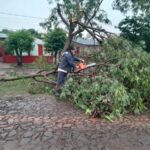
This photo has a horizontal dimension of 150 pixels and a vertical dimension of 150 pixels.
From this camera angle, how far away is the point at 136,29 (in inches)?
659

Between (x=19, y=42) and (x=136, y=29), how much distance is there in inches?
449

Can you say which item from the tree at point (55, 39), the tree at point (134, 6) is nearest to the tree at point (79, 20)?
the tree at point (134, 6)

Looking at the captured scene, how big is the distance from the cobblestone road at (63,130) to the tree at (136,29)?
11.2 metres

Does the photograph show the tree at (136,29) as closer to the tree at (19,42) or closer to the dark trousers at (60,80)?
the dark trousers at (60,80)

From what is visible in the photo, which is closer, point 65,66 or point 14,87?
point 65,66

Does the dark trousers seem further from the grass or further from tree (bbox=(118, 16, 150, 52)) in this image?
tree (bbox=(118, 16, 150, 52))

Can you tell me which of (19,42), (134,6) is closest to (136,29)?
(134,6)

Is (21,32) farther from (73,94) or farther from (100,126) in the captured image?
(100,126)

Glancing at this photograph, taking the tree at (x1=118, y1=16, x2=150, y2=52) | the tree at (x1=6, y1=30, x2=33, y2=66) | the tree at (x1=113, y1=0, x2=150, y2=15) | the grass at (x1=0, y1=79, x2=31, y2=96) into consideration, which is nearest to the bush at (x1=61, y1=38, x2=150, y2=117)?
the grass at (x1=0, y1=79, x2=31, y2=96)

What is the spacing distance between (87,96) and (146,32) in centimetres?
1134

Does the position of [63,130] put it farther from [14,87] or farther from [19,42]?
[19,42]

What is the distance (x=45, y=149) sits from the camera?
161 inches

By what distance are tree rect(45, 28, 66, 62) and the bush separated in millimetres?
16442

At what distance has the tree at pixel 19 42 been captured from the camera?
2391cm
